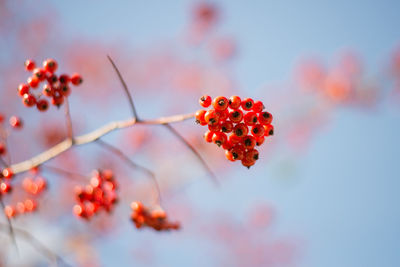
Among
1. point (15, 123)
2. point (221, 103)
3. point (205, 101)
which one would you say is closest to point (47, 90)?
point (15, 123)

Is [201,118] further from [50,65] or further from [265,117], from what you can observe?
[50,65]

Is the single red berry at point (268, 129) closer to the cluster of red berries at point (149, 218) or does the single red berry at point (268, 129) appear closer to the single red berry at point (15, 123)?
the cluster of red berries at point (149, 218)

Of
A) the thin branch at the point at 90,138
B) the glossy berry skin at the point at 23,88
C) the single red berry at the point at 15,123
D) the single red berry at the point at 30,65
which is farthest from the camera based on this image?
the single red berry at the point at 15,123

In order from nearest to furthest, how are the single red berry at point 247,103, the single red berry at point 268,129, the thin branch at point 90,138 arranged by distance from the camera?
the thin branch at point 90,138 < the single red berry at point 247,103 < the single red berry at point 268,129

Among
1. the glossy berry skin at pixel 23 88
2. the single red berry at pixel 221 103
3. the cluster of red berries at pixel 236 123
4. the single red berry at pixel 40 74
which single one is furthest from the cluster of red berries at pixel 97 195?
the single red berry at pixel 221 103

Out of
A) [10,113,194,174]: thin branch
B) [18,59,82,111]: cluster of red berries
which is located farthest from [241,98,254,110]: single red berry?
[18,59,82,111]: cluster of red berries

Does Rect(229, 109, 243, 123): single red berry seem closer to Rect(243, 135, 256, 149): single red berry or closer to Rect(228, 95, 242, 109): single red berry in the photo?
Rect(228, 95, 242, 109): single red berry
